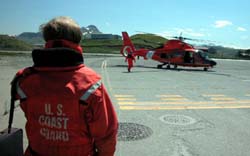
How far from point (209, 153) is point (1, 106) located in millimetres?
5709


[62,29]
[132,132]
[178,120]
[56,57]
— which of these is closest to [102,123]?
[56,57]

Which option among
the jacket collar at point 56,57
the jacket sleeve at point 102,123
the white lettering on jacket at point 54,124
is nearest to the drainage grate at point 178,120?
the jacket sleeve at point 102,123

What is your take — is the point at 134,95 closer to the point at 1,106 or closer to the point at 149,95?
the point at 149,95

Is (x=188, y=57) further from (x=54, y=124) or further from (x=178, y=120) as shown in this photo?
(x=54, y=124)

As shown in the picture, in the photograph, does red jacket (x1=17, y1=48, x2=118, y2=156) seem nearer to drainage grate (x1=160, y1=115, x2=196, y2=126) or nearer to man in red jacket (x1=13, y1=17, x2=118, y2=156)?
man in red jacket (x1=13, y1=17, x2=118, y2=156)

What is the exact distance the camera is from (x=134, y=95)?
38.3ft

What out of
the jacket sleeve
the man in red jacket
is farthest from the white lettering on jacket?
the jacket sleeve

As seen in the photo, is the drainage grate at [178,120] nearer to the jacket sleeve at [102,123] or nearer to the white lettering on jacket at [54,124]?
the jacket sleeve at [102,123]

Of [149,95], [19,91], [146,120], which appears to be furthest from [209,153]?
[149,95]

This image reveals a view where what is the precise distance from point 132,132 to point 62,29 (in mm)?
4563

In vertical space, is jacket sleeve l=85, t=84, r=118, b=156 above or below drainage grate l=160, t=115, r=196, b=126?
above

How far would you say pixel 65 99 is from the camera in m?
2.07

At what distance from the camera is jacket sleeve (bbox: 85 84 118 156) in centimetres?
209

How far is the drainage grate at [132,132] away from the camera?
5.99 metres
